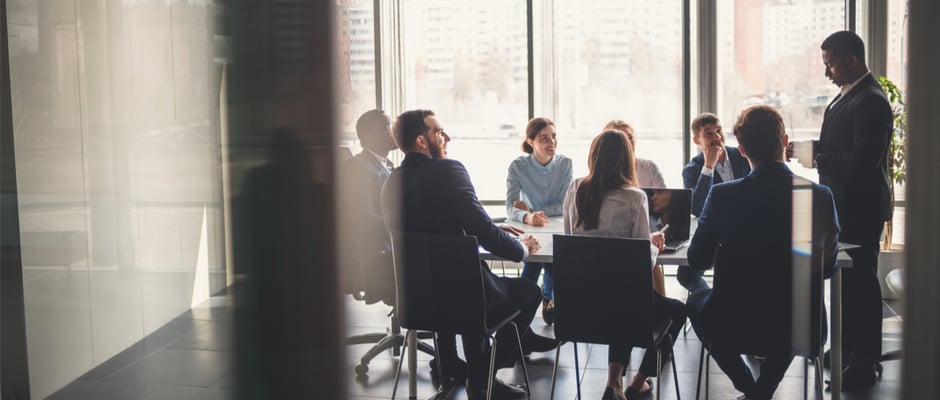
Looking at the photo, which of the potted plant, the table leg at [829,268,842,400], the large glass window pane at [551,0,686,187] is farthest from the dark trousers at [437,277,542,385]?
the large glass window pane at [551,0,686,187]

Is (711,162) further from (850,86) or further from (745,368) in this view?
(745,368)

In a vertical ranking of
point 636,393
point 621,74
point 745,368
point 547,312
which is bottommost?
point 636,393

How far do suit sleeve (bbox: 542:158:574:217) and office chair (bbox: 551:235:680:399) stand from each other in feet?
5.02

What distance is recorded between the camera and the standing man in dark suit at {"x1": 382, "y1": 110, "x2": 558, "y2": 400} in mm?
→ 2820

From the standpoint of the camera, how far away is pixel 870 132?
301 centimetres

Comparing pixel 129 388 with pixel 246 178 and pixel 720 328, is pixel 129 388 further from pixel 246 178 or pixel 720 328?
pixel 720 328

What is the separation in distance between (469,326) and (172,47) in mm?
2062

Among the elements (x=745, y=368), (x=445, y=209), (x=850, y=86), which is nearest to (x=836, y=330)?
(x=745, y=368)

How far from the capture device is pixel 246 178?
697mm

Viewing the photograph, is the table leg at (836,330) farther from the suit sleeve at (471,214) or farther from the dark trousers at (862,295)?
the suit sleeve at (471,214)

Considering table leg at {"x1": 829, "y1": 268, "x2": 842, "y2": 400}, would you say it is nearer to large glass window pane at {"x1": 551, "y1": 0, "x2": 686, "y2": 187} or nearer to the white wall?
the white wall

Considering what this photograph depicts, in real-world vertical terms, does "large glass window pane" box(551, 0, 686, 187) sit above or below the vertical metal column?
above

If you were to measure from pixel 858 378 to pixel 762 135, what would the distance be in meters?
1.36

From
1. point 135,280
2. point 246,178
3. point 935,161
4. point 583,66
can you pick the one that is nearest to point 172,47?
point 246,178
